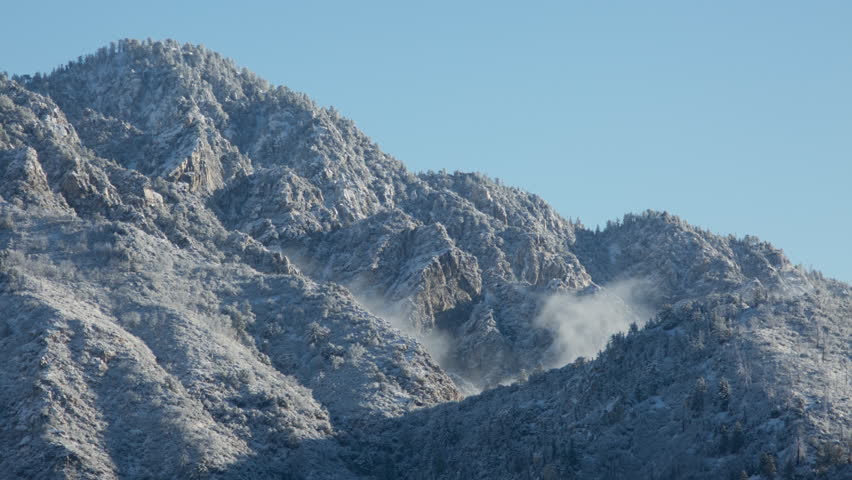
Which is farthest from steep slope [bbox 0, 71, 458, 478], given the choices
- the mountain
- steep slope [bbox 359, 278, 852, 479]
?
steep slope [bbox 359, 278, 852, 479]

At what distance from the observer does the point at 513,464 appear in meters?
85.9

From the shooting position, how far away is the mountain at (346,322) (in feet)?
271

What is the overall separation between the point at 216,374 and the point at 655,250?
7322 cm

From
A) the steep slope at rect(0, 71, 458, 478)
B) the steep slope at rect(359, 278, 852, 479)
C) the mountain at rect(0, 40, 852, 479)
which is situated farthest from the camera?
the mountain at rect(0, 40, 852, 479)

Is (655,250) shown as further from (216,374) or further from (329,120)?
(216,374)

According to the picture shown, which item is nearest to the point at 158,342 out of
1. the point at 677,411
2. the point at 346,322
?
the point at 346,322

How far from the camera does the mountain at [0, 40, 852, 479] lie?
82.6m

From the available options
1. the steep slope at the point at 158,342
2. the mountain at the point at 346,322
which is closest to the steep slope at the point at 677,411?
the mountain at the point at 346,322

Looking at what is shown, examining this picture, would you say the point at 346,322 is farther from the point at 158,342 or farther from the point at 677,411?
the point at 677,411

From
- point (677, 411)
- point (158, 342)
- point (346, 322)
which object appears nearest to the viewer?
point (677, 411)

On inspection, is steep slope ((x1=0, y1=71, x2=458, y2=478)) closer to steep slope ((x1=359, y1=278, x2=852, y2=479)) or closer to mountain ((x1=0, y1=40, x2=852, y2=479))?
mountain ((x1=0, y1=40, x2=852, y2=479))

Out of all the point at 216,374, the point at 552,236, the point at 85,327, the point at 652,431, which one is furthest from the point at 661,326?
the point at 552,236

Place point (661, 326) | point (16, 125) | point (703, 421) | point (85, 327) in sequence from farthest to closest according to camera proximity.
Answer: point (16, 125)
point (661, 326)
point (85, 327)
point (703, 421)

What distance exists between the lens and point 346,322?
107 meters
